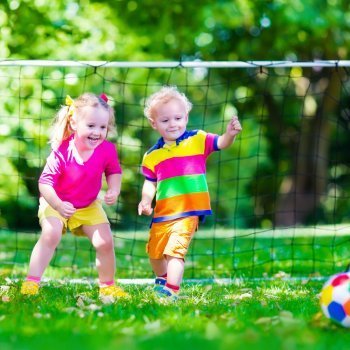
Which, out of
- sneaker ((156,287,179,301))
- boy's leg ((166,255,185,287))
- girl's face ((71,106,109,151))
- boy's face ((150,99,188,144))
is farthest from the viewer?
boy's face ((150,99,188,144))

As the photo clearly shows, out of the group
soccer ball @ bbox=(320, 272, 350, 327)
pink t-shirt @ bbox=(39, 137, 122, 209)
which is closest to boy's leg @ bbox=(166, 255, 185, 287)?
pink t-shirt @ bbox=(39, 137, 122, 209)

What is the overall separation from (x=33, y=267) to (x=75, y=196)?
509 mm

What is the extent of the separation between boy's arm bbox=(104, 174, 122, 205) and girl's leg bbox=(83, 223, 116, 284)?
190 mm

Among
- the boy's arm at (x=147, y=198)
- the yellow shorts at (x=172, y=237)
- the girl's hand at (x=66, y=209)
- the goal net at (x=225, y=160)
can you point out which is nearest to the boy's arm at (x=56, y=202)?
the girl's hand at (x=66, y=209)

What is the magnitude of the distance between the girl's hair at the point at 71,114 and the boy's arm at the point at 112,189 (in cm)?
30

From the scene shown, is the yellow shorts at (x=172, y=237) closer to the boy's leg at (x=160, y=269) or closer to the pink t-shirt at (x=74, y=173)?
the boy's leg at (x=160, y=269)

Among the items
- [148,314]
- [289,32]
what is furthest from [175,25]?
[148,314]

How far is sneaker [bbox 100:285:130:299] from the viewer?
4.48m

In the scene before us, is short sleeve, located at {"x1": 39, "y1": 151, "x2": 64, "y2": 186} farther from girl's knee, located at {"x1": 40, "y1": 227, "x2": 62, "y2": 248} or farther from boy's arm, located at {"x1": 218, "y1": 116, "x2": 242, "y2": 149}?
boy's arm, located at {"x1": 218, "y1": 116, "x2": 242, "y2": 149}

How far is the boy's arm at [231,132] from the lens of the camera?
14.9 feet

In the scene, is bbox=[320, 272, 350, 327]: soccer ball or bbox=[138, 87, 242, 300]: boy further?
bbox=[138, 87, 242, 300]: boy

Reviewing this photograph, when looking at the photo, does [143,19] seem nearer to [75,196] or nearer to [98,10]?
[98,10]

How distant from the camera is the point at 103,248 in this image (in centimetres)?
470

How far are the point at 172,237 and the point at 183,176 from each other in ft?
1.33
